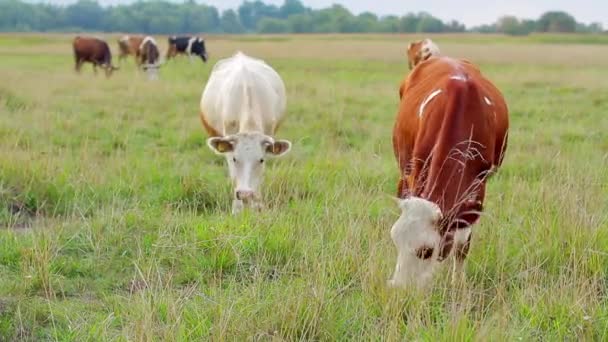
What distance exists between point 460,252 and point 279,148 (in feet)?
9.62

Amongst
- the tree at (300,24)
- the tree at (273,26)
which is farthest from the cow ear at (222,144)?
the tree at (273,26)

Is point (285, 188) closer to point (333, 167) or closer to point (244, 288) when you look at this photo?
point (333, 167)

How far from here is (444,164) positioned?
4074 millimetres

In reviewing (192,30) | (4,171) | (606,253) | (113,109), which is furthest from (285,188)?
(192,30)

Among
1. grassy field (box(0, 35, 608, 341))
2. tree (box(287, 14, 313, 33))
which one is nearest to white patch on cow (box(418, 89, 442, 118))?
grassy field (box(0, 35, 608, 341))

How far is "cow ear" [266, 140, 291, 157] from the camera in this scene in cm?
665

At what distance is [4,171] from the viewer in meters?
6.54

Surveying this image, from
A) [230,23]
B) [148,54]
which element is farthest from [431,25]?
[148,54]

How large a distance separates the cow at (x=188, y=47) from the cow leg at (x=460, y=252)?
31543 millimetres

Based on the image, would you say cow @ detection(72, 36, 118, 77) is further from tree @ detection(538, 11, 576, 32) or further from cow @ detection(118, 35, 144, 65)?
tree @ detection(538, 11, 576, 32)

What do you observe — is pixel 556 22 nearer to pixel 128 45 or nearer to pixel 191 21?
pixel 191 21

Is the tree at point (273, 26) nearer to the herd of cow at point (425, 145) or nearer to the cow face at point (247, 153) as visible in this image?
the herd of cow at point (425, 145)

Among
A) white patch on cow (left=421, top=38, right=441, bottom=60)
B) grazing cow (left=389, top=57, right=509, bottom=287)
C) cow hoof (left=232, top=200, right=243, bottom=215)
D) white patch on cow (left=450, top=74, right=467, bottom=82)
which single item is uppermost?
white patch on cow (left=450, top=74, right=467, bottom=82)

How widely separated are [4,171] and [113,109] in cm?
625
